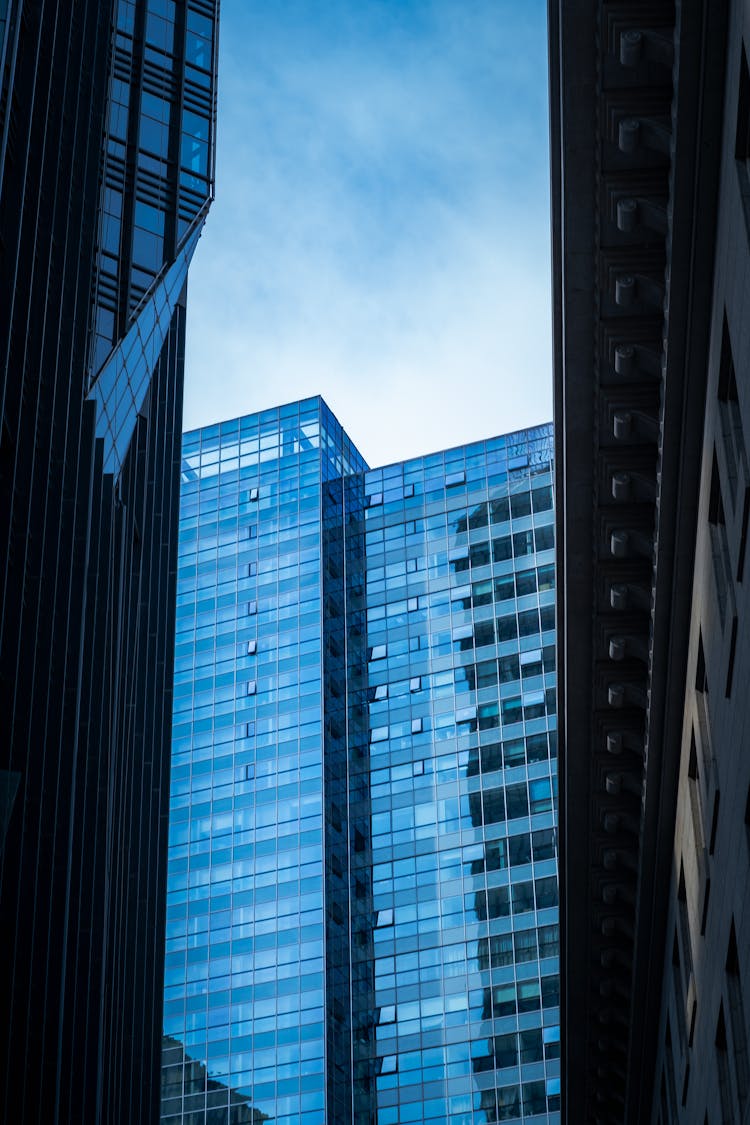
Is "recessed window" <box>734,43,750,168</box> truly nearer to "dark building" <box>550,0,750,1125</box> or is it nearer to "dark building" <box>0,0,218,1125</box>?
"dark building" <box>550,0,750,1125</box>

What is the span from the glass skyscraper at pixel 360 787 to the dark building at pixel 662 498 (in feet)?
224

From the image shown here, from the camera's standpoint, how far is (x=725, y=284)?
2359cm

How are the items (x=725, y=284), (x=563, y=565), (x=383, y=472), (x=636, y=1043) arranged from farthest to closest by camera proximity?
(x=383, y=472) < (x=636, y=1043) < (x=563, y=565) < (x=725, y=284)

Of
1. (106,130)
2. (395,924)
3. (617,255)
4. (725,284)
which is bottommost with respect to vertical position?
(725,284)

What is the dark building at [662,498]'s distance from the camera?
23.8 meters

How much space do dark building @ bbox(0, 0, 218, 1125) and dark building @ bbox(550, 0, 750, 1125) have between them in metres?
13.2

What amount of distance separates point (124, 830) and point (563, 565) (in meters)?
27.9

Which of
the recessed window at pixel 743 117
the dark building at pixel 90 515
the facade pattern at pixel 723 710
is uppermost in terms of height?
the dark building at pixel 90 515

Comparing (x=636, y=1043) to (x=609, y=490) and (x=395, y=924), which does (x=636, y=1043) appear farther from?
(x=395, y=924)

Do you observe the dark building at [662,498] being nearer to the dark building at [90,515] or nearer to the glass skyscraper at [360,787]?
the dark building at [90,515]

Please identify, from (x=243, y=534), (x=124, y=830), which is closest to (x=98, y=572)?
(x=124, y=830)

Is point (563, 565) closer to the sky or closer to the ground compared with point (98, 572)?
closer to the ground

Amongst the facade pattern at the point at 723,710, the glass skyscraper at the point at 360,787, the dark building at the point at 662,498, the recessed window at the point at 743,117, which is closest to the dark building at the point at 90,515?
the dark building at the point at 662,498

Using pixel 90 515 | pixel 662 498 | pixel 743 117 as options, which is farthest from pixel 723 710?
pixel 90 515
